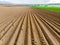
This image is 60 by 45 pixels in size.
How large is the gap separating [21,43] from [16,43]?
0.59 feet

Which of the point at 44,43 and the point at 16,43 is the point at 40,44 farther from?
the point at 16,43

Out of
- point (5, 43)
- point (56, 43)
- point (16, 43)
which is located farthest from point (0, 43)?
point (56, 43)

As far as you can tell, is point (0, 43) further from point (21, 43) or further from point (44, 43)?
point (44, 43)

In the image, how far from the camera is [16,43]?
601cm

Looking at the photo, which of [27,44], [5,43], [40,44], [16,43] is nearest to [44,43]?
[40,44]

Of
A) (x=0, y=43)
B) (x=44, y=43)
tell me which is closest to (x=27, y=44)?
(x=44, y=43)

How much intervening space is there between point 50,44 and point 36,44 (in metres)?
0.50

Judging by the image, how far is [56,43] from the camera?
615 centimetres

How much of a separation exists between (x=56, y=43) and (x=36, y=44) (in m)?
0.78

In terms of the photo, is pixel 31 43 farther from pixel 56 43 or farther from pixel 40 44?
pixel 56 43

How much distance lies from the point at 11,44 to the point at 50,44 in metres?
1.38

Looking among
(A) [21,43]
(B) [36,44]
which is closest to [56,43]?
(B) [36,44]

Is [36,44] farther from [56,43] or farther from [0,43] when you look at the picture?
[0,43]

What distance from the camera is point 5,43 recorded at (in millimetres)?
6172
